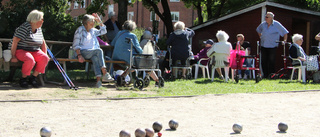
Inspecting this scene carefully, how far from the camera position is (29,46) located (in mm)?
8492

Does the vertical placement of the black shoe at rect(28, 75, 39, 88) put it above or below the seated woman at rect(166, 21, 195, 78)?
below

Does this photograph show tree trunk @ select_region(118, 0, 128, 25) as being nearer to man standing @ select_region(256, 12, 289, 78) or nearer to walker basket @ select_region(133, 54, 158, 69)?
man standing @ select_region(256, 12, 289, 78)

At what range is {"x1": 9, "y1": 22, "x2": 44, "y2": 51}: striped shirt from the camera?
8.35 m

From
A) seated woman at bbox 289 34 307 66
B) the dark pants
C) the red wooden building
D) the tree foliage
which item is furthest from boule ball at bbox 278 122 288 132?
the tree foliage

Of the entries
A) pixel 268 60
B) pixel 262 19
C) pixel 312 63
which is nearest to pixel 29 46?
pixel 312 63

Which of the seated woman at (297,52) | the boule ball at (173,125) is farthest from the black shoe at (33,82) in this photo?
the seated woman at (297,52)

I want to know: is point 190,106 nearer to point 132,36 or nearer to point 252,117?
point 252,117

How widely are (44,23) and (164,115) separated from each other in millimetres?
16067

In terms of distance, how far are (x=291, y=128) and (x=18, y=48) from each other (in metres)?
5.71

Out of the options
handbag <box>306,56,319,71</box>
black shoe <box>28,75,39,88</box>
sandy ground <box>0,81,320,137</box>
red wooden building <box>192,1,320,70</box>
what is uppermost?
red wooden building <box>192,1,320,70</box>

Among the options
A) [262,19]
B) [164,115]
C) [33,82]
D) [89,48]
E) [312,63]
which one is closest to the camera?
[164,115]

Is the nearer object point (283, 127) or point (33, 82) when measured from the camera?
point (283, 127)

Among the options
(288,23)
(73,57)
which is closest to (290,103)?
(73,57)

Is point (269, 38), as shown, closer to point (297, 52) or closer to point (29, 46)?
point (297, 52)
